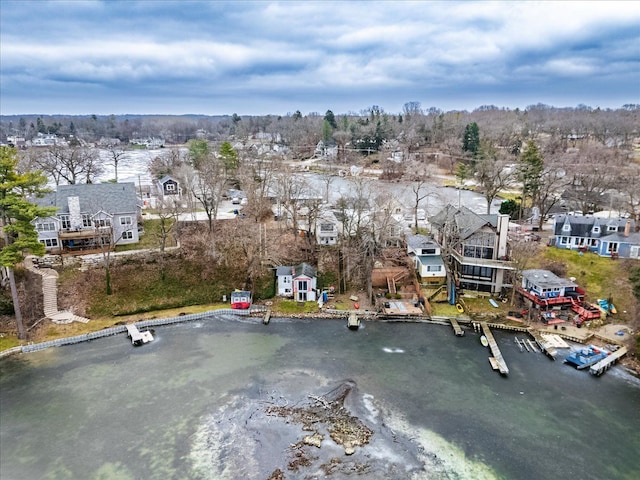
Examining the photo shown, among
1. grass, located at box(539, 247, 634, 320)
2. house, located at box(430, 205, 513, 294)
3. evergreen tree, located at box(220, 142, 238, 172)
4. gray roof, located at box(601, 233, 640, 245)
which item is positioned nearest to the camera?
grass, located at box(539, 247, 634, 320)

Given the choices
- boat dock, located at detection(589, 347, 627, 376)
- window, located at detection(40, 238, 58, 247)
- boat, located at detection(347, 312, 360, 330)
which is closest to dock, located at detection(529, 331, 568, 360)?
boat dock, located at detection(589, 347, 627, 376)

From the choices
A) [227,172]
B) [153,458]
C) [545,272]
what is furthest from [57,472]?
[227,172]

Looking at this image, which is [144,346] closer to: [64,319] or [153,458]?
[64,319]

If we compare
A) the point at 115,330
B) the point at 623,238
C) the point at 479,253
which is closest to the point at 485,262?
the point at 479,253

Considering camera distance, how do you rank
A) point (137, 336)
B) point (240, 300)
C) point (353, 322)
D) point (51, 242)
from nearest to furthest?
point (137, 336)
point (353, 322)
point (240, 300)
point (51, 242)

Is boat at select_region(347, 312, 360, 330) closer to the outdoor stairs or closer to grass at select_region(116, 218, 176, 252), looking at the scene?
grass at select_region(116, 218, 176, 252)

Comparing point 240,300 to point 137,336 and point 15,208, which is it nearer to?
point 137,336

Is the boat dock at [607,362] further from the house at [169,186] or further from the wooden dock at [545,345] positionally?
the house at [169,186]
